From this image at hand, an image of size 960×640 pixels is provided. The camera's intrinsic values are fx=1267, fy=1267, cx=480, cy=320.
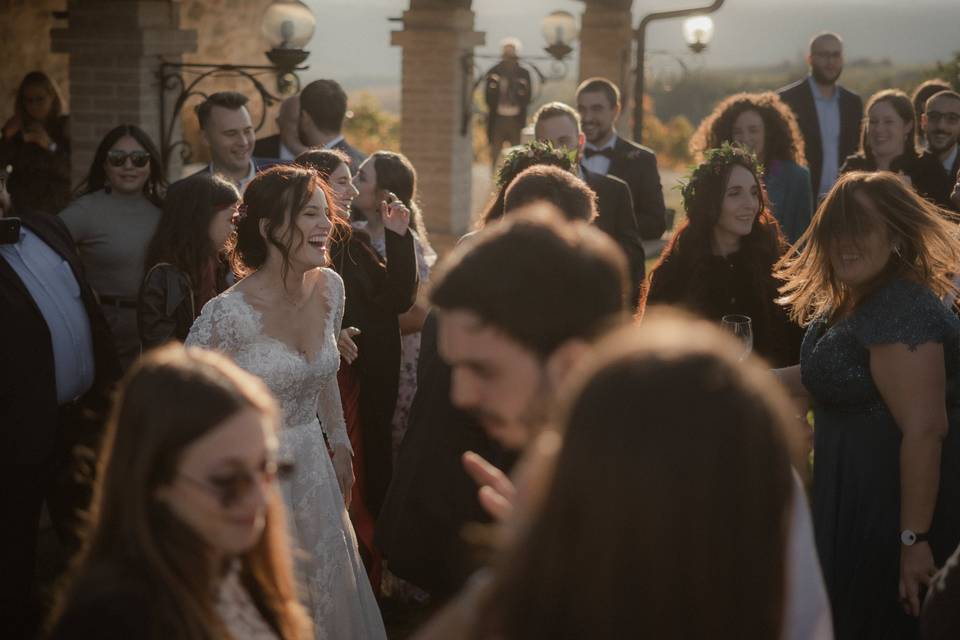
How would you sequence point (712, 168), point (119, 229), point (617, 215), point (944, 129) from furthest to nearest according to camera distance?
point (944, 129) < point (617, 215) < point (119, 229) < point (712, 168)

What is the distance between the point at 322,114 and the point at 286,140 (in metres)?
0.61

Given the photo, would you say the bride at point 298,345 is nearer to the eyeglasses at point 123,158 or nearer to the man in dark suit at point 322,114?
the eyeglasses at point 123,158

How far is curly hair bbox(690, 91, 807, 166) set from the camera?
697 centimetres

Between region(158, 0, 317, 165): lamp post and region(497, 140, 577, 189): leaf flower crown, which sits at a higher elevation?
region(158, 0, 317, 165): lamp post

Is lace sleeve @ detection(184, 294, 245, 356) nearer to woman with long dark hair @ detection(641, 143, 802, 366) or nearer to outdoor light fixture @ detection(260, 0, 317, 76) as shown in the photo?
woman with long dark hair @ detection(641, 143, 802, 366)

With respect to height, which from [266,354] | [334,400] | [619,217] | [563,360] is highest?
[563,360]

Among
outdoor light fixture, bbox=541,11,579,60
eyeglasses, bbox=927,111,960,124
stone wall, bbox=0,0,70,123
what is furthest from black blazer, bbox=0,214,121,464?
outdoor light fixture, bbox=541,11,579,60

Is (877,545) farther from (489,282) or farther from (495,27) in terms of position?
(495,27)

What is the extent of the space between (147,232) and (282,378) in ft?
6.39

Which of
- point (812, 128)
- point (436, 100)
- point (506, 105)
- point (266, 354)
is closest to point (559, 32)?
point (506, 105)

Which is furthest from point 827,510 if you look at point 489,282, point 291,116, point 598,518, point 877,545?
point 291,116

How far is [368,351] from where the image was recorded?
17.0 feet

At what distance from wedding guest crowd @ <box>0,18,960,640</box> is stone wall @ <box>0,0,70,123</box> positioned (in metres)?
5.37

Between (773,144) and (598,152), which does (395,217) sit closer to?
(773,144)
